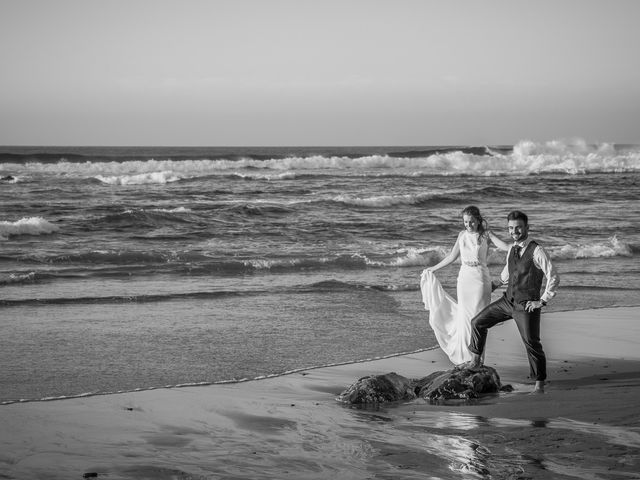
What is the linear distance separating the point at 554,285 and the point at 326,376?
2256mm

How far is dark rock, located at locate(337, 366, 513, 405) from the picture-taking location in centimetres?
659

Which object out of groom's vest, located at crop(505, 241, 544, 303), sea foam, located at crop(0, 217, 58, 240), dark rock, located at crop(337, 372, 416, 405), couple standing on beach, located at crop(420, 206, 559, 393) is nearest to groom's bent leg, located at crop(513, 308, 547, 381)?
couple standing on beach, located at crop(420, 206, 559, 393)

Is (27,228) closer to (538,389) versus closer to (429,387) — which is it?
(429,387)

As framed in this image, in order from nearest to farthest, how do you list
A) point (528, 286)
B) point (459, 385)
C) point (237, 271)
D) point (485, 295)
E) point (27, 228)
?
1. point (459, 385)
2. point (528, 286)
3. point (485, 295)
4. point (237, 271)
5. point (27, 228)

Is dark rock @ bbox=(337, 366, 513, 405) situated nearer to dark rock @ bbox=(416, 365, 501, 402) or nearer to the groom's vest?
dark rock @ bbox=(416, 365, 501, 402)

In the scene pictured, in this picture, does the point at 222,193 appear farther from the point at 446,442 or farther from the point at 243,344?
the point at 446,442

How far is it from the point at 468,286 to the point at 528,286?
761 millimetres

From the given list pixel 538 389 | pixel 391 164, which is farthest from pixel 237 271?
pixel 391 164

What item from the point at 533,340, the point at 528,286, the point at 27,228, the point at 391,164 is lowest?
the point at 27,228

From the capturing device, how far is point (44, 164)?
5384 centimetres

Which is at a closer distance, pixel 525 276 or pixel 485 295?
pixel 525 276

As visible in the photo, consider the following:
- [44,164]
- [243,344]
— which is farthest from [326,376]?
[44,164]

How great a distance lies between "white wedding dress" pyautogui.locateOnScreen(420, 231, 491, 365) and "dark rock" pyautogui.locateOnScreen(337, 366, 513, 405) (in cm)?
66

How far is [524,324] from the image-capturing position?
700 centimetres
